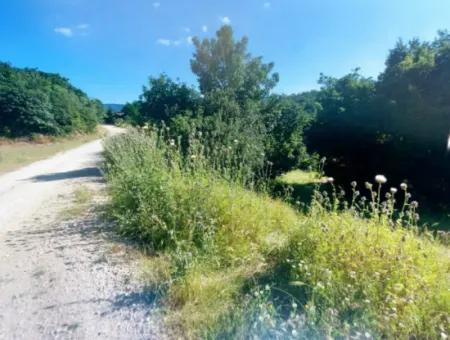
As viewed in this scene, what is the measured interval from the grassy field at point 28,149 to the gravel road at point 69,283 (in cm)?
778

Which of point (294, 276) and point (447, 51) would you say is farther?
point (447, 51)

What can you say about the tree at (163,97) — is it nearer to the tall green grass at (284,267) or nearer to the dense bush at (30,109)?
the tall green grass at (284,267)

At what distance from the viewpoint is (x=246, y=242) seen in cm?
313

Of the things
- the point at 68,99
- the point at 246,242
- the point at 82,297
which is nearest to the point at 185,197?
the point at 246,242

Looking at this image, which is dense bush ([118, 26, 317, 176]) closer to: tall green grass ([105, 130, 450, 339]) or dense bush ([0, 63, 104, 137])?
tall green grass ([105, 130, 450, 339])

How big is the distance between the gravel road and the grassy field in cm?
778

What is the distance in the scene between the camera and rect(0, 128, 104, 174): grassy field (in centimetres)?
1171

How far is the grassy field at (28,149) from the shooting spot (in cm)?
1171

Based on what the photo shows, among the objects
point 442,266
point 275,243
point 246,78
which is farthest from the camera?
point 246,78

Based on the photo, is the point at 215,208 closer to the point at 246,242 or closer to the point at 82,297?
the point at 246,242

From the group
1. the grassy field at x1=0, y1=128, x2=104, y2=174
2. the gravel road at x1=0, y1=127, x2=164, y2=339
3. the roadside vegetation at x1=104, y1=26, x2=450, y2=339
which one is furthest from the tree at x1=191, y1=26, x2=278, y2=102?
the gravel road at x1=0, y1=127, x2=164, y2=339

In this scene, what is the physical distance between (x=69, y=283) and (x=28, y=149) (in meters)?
19.1

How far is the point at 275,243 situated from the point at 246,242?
340mm

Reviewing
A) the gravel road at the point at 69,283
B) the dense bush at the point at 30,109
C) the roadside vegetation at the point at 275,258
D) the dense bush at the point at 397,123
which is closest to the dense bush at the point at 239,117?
the dense bush at the point at 397,123
